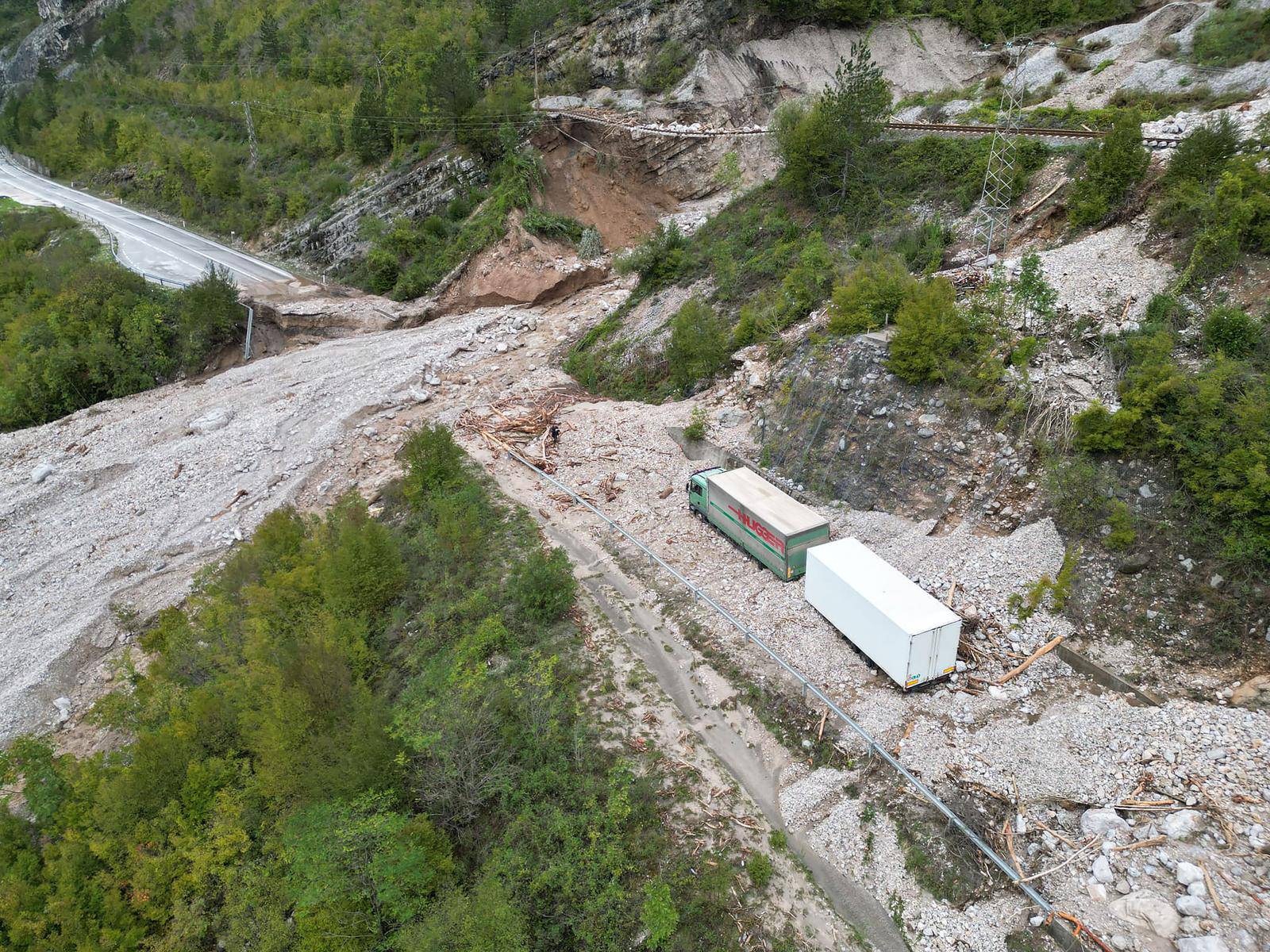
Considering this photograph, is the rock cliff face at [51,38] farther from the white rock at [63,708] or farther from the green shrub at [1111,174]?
the green shrub at [1111,174]

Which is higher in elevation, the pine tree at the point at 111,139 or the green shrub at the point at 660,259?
the pine tree at the point at 111,139

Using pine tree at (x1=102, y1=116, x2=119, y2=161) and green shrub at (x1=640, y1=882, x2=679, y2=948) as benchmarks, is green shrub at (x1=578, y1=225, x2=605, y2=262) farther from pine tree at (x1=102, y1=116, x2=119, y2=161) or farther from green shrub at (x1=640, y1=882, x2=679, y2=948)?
pine tree at (x1=102, y1=116, x2=119, y2=161)

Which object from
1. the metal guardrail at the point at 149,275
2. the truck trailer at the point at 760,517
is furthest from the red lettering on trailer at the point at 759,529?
the metal guardrail at the point at 149,275

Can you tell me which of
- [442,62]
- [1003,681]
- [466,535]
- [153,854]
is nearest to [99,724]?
[153,854]

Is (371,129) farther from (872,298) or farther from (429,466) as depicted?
(872,298)

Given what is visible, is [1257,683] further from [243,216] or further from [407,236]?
[243,216]

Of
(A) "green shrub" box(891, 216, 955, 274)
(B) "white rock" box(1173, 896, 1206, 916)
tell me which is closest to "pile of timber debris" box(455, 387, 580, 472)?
(A) "green shrub" box(891, 216, 955, 274)
